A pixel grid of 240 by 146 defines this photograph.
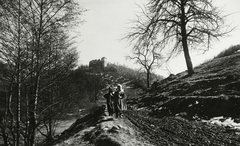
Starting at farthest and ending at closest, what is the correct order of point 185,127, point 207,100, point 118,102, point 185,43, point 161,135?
point 185,43 < point 118,102 < point 207,100 < point 185,127 < point 161,135

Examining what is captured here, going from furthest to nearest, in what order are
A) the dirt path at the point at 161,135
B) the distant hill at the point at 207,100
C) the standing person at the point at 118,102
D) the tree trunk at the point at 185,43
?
the tree trunk at the point at 185,43, the standing person at the point at 118,102, the distant hill at the point at 207,100, the dirt path at the point at 161,135

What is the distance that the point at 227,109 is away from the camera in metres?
5.66

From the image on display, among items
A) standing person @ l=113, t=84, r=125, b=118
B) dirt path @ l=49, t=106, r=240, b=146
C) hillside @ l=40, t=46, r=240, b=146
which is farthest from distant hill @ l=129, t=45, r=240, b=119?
standing person @ l=113, t=84, r=125, b=118

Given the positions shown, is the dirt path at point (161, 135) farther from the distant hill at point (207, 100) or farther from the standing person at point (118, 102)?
the standing person at point (118, 102)

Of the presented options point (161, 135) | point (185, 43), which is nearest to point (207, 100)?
point (161, 135)

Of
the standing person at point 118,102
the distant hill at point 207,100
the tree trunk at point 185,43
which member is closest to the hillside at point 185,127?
the distant hill at point 207,100

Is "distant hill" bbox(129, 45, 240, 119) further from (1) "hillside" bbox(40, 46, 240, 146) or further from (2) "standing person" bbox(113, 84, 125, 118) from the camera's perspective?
(2) "standing person" bbox(113, 84, 125, 118)

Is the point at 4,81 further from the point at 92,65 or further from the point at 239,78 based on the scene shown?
the point at 92,65

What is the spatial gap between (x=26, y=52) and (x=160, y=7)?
369 inches

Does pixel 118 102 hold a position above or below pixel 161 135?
above

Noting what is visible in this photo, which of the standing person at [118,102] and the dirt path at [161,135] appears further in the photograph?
the standing person at [118,102]

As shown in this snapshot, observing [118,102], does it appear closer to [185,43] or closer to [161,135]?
[161,135]

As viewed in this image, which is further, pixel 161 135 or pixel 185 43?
pixel 185 43

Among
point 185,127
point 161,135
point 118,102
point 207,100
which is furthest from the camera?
point 118,102
